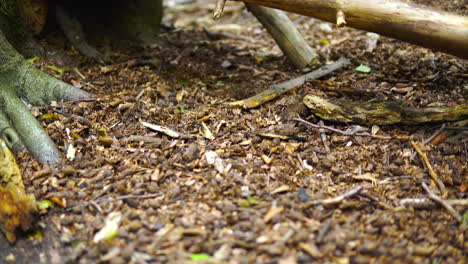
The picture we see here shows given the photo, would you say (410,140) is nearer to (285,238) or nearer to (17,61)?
(285,238)

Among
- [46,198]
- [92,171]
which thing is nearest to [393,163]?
[92,171]

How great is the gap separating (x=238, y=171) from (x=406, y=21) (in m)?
1.85

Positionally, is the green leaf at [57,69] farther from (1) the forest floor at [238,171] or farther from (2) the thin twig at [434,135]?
(2) the thin twig at [434,135]

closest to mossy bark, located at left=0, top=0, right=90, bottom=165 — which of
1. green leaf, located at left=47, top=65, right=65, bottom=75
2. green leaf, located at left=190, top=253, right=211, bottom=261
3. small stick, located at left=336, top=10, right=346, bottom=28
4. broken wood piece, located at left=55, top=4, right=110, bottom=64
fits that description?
green leaf, located at left=47, top=65, right=65, bottom=75

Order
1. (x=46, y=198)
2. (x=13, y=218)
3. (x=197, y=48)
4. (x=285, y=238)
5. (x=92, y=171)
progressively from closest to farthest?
(x=285, y=238) < (x=13, y=218) < (x=46, y=198) < (x=92, y=171) < (x=197, y=48)

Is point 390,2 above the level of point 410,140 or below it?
above

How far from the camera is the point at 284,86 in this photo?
14.0 ft

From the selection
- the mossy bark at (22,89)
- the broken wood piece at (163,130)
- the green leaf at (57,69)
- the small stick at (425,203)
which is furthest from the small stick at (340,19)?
the green leaf at (57,69)

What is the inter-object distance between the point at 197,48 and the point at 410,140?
318cm

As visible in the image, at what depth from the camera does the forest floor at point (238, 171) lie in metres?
2.46

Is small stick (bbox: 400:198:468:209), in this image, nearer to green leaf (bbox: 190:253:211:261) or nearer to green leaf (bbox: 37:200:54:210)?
green leaf (bbox: 190:253:211:261)

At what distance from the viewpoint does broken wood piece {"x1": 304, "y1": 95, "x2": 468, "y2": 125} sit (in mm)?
3396

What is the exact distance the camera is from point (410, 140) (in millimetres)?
3320

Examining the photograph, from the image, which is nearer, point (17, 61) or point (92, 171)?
point (92, 171)
